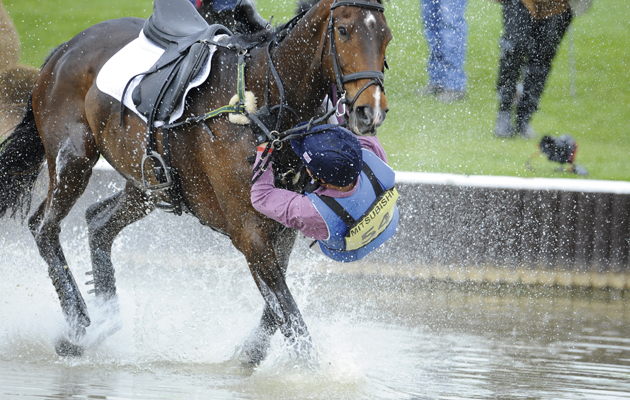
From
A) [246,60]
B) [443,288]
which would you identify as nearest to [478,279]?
[443,288]

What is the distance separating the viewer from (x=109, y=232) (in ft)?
16.2

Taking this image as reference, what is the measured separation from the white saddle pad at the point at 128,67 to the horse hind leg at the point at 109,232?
0.77 metres

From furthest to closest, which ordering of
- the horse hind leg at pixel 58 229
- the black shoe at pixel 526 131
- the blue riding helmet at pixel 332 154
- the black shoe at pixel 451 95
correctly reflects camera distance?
the black shoe at pixel 451 95
the black shoe at pixel 526 131
the horse hind leg at pixel 58 229
the blue riding helmet at pixel 332 154

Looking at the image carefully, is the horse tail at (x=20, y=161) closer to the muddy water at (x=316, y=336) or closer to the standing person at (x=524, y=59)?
the muddy water at (x=316, y=336)

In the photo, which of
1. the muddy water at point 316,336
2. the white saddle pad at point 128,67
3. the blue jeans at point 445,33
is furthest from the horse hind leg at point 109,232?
the blue jeans at point 445,33

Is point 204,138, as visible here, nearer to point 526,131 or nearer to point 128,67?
point 128,67

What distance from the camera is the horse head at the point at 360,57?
3.18m

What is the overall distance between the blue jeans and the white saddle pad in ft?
15.9

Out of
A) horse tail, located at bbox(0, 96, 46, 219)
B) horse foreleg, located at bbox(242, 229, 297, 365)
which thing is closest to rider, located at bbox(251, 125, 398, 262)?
horse foreleg, located at bbox(242, 229, 297, 365)

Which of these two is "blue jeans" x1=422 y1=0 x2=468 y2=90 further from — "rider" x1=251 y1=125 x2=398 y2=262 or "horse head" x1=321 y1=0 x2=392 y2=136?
→ "horse head" x1=321 y1=0 x2=392 y2=136

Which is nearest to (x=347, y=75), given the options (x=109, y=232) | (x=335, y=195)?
(x=335, y=195)

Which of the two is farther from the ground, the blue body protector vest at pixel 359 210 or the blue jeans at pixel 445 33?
the blue jeans at pixel 445 33

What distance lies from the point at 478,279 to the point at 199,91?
298cm

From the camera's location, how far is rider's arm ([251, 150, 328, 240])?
3527 millimetres
